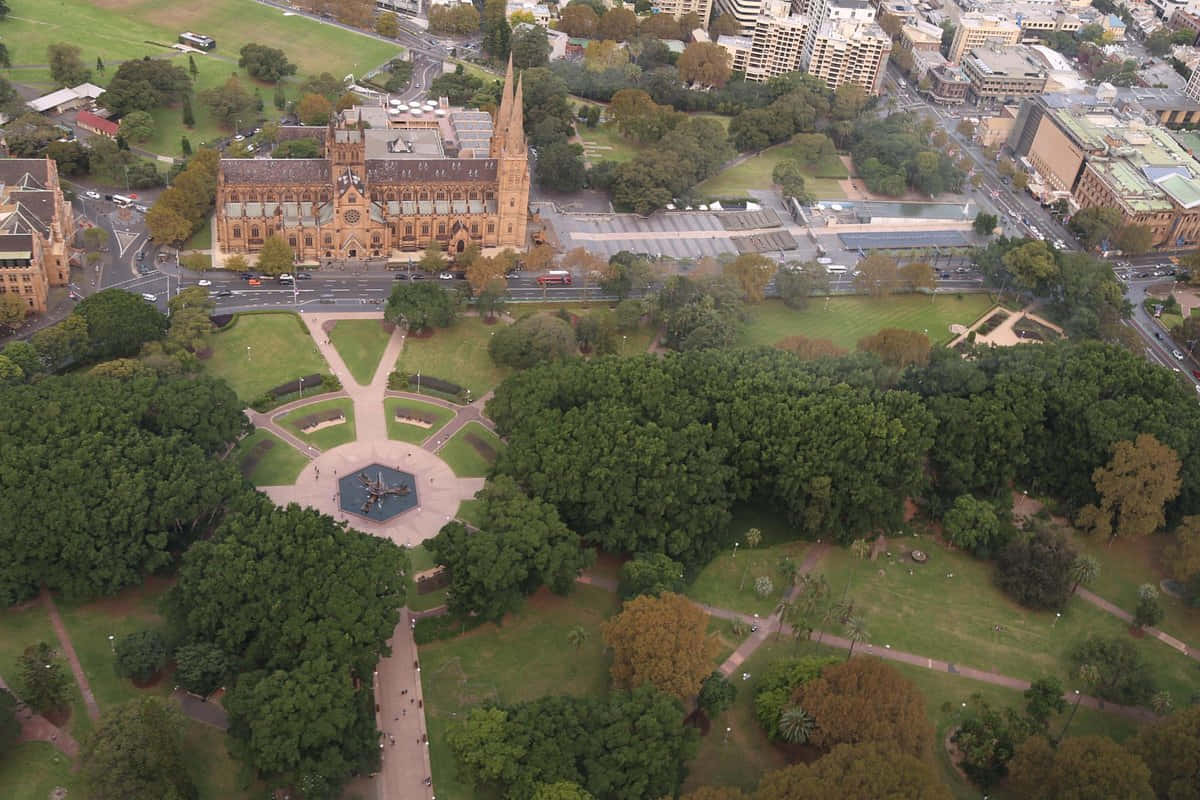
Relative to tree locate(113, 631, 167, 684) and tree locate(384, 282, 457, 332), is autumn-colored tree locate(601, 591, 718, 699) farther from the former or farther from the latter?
tree locate(384, 282, 457, 332)

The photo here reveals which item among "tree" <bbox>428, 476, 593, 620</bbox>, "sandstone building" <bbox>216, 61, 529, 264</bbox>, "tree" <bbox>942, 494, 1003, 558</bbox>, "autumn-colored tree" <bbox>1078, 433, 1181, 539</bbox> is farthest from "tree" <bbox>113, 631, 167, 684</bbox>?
"autumn-colored tree" <bbox>1078, 433, 1181, 539</bbox>

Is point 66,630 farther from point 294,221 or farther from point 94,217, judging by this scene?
point 94,217

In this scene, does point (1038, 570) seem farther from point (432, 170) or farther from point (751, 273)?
point (432, 170)

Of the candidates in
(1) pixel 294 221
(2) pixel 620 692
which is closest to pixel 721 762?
(2) pixel 620 692

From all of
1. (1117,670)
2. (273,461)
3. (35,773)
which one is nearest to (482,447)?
(273,461)

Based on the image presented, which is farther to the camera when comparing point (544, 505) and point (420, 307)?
point (420, 307)

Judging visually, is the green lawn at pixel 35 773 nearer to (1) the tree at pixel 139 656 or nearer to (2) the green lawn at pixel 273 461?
(1) the tree at pixel 139 656

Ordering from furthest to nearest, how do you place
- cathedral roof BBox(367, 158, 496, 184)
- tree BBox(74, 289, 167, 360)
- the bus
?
cathedral roof BBox(367, 158, 496, 184), the bus, tree BBox(74, 289, 167, 360)
